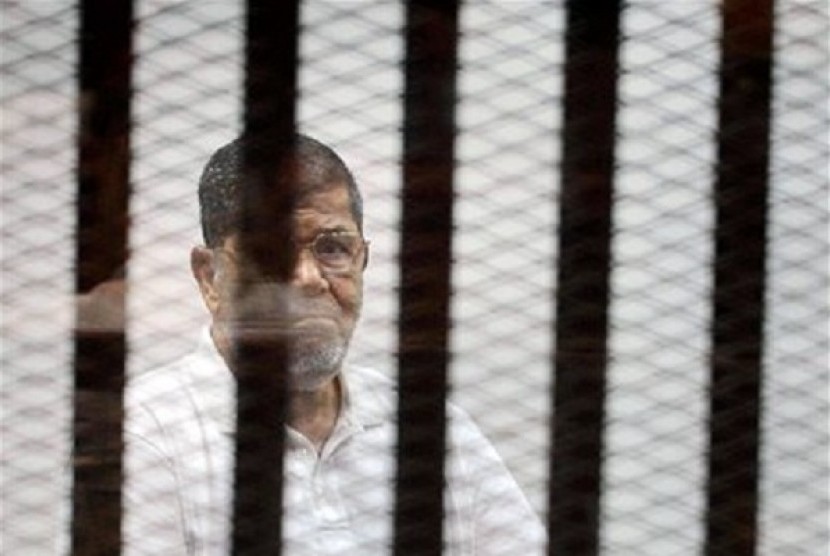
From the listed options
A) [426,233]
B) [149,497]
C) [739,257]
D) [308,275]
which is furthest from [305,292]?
[739,257]

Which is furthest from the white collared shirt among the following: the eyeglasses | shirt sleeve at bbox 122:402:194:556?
the eyeglasses

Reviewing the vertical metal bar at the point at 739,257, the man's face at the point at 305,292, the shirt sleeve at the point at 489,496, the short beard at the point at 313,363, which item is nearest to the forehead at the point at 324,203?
the man's face at the point at 305,292

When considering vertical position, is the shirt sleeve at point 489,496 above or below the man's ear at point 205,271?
below

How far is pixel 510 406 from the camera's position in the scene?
2.09 metres

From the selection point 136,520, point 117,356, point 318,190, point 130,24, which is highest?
point 130,24

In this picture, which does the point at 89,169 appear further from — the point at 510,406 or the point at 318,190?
the point at 510,406

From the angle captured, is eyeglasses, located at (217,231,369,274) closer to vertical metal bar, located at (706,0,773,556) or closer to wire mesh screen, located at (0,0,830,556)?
wire mesh screen, located at (0,0,830,556)

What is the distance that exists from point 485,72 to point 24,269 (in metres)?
0.48

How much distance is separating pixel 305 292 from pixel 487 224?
19 centimetres

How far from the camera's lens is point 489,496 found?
83.4 inches

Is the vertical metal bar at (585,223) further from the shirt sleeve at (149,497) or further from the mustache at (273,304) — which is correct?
the shirt sleeve at (149,497)

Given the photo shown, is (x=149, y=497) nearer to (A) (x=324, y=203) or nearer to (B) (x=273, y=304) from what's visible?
(B) (x=273, y=304)

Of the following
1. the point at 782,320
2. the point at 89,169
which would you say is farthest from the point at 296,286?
the point at 782,320

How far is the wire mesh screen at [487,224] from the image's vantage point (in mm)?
2021
